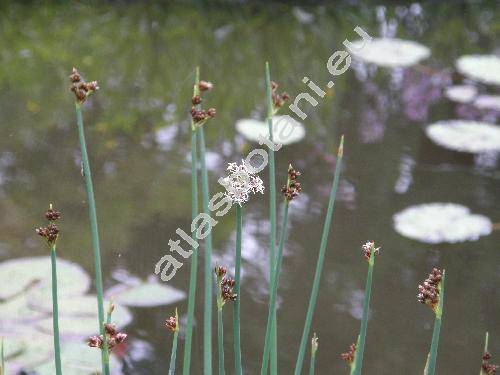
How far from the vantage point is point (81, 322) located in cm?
133

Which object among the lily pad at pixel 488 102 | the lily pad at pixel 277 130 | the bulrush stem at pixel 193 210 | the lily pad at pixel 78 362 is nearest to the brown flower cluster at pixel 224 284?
the bulrush stem at pixel 193 210

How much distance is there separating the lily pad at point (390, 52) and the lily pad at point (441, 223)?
88cm

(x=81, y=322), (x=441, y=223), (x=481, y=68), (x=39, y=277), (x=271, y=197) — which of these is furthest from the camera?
(x=481, y=68)

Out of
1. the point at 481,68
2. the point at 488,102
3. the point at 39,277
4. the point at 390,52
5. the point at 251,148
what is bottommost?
the point at 39,277

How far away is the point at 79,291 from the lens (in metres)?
1.43

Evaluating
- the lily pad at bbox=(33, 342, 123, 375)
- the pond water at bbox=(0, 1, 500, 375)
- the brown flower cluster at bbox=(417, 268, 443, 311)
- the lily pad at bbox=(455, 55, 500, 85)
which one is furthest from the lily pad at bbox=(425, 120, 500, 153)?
the brown flower cluster at bbox=(417, 268, 443, 311)

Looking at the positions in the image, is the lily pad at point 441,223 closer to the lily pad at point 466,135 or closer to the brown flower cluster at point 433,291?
the lily pad at point 466,135

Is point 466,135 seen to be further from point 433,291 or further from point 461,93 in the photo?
point 433,291

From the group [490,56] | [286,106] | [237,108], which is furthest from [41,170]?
[490,56]

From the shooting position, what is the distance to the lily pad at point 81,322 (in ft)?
4.29

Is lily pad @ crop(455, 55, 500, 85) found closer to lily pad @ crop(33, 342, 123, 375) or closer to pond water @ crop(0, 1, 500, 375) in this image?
pond water @ crop(0, 1, 500, 375)

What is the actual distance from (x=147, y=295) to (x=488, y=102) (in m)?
1.45

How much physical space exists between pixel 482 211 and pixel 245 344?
820 mm

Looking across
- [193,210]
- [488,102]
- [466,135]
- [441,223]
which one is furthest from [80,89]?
[488,102]
